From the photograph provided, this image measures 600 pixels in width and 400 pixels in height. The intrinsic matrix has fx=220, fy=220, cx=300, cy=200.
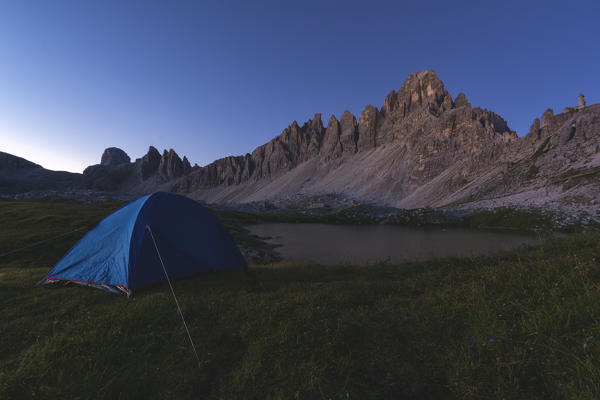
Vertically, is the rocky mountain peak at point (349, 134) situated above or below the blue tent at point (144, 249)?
above

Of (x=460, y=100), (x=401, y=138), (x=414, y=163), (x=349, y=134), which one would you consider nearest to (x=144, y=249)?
(x=414, y=163)

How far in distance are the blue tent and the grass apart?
173 centimetres

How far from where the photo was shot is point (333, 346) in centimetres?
346

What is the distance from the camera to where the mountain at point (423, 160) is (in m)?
55.3

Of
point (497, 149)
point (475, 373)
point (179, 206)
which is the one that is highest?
point (497, 149)

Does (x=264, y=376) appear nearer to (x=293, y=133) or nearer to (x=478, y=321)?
(x=478, y=321)

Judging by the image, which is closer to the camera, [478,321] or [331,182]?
[478,321]

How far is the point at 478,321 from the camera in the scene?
362 cm

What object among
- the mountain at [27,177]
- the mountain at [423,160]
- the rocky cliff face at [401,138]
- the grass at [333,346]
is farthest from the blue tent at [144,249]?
the mountain at [27,177]

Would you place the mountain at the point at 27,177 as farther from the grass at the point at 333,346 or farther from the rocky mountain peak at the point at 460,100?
the rocky mountain peak at the point at 460,100

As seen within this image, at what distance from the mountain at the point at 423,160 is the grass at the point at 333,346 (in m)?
55.9

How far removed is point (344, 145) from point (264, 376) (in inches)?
5848

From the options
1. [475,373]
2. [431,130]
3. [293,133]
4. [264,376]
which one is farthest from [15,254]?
[293,133]

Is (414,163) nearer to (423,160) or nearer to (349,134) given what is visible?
(423,160)
